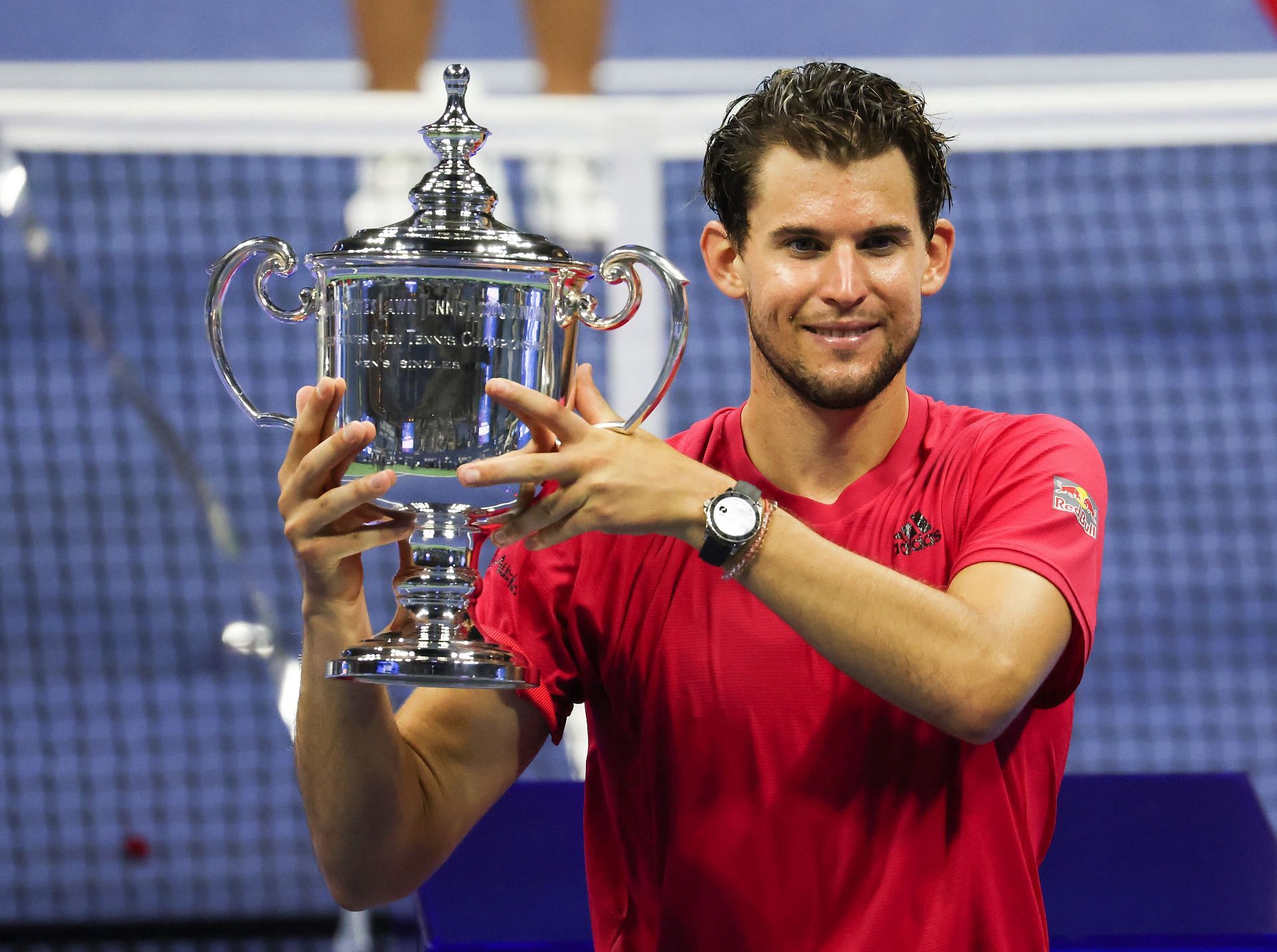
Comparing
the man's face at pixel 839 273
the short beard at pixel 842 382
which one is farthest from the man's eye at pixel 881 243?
the short beard at pixel 842 382

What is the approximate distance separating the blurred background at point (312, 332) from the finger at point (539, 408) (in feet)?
5.24

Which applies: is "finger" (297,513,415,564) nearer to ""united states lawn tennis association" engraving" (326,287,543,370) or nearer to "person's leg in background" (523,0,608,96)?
""united states lawn tennis association" engraving" (326,287,543,370)

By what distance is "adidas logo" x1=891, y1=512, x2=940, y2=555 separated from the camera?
83.9 inches

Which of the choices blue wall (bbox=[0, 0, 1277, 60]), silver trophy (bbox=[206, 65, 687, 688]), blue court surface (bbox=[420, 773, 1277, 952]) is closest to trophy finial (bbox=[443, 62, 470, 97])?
silver trophy (bbox=[206, 65, 687, 688])

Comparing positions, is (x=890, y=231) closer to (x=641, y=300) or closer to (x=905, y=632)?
(x=641, y=300)

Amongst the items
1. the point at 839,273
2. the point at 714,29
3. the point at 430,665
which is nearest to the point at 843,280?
the point at 839,273

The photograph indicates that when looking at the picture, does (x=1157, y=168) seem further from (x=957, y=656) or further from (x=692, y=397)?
(x=957, y=656)

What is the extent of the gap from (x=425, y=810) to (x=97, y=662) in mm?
4183

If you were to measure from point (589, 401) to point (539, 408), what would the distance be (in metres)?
0.20

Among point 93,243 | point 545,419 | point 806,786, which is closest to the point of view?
point 545,419

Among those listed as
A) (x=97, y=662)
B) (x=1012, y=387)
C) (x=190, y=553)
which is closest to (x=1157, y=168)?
(x=1012, y=387)

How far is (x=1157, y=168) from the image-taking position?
7887mm

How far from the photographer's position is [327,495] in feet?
5.57

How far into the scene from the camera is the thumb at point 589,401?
183cm
